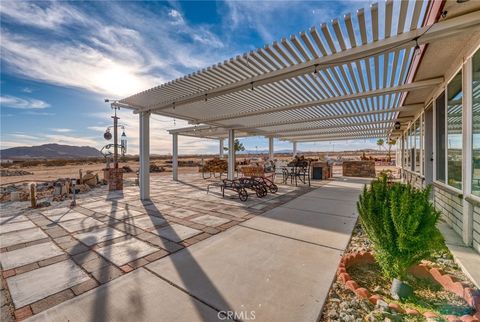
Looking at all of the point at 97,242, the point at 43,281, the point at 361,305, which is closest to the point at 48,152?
the point at 97,242

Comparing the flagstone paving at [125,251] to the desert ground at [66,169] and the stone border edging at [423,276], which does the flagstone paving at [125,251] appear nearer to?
the stone border edging at [423,276]

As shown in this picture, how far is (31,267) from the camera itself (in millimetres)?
2715

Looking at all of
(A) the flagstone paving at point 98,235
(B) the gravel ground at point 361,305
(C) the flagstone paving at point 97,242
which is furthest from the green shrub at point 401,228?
(A) the flagstone paving at point 98,235

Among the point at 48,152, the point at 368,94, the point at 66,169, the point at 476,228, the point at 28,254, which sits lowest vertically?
the point at 28,254

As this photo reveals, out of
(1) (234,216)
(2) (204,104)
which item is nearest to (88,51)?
(2) (204,104)

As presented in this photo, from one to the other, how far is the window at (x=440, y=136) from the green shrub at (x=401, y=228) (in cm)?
332

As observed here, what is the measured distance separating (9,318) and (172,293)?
4.59 feet

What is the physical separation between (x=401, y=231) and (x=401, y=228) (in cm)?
3

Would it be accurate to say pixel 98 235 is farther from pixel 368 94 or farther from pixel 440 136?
pixel 440 136

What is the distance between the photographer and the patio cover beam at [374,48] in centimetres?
261

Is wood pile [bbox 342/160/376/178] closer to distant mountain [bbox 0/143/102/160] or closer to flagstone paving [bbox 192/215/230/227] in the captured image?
flagstone paving [bbox 192/215/230/227]

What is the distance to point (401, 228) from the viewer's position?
1.89 m

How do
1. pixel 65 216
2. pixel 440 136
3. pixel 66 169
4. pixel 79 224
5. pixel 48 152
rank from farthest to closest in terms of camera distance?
pixel 48 152 < pixel 66 169 < pixel 65 216 < pixel 440 136 < pixel 79 224

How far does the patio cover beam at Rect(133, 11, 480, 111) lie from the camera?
2.61m
